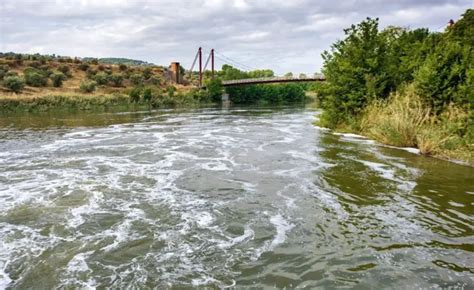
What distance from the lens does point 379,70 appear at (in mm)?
17484

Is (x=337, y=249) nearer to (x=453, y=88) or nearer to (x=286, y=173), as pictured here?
(x=286, y=173)

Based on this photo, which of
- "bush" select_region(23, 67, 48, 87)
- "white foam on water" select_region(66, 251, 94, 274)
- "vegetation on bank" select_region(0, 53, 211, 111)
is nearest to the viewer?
"white foam on water" select_region(66, 251, 94, 274)

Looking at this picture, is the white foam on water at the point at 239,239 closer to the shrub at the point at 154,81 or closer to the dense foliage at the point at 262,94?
the dense foliage at the point at 262,94

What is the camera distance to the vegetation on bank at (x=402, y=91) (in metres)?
11.9

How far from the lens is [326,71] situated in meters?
20.3

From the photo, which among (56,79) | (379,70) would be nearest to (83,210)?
(379,70)

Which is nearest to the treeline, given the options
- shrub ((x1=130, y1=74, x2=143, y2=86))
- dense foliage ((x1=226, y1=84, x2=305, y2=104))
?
dense foliage ((x1=226, y1=84, x2=305, y2=104))

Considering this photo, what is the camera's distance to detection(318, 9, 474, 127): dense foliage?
44.0 ft

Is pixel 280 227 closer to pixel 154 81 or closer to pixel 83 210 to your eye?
pixel 83 210

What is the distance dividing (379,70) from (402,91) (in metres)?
1.98

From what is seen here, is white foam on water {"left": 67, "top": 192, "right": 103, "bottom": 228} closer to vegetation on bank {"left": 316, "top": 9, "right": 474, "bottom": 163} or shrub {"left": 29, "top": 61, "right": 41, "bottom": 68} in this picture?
vegetation on bank {"left": 316, "top": 9, "right": 474, "bottom": 163}

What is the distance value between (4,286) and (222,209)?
3.58 meters

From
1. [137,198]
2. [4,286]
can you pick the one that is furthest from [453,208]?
[4,286]

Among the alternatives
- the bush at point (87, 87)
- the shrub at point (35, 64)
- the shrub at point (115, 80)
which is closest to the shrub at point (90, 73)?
the shrub at point (115, 80)
